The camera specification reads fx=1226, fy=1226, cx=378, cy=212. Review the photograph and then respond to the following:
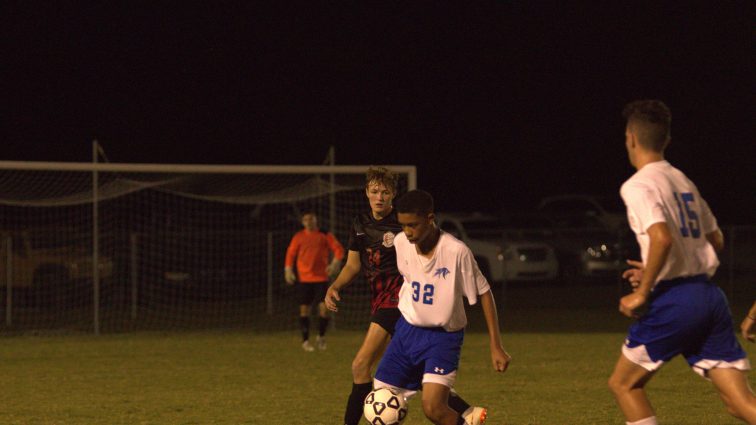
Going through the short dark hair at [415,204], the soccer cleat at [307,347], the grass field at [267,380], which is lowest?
the grass field at [267,380]

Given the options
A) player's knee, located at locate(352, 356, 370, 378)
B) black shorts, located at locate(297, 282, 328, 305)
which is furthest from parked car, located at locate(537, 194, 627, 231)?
player's knee, located at locate(352, 356, 370, 378)

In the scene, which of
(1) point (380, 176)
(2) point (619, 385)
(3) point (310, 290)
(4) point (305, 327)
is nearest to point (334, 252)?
(3) point (310, 290)

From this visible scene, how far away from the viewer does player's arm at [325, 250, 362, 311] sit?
7.87 meters

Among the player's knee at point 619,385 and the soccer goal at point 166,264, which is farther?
the soccer goal at point 166,264

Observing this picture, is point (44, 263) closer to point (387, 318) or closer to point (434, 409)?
point (387, 318)

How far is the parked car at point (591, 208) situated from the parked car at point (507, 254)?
2.53m

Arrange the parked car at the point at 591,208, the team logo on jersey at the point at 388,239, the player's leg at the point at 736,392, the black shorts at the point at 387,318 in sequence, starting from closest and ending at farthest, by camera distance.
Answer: the player's leg at the point at 736,392
the black shorts at the point at 387,318
the team logo on jersey at the point at 388,239
the parked car at the point at 591,208

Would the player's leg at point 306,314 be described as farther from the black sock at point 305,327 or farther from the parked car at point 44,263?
the parked car at point 44,263

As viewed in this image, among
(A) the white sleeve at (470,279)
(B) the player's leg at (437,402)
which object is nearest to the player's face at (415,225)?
(A) the white sleeve at (470,279)

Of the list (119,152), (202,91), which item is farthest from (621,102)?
(119,152)

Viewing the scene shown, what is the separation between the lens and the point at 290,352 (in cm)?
1536

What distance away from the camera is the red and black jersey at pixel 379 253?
8285mm

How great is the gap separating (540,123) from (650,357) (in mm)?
39798

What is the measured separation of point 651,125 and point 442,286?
5.19ft
